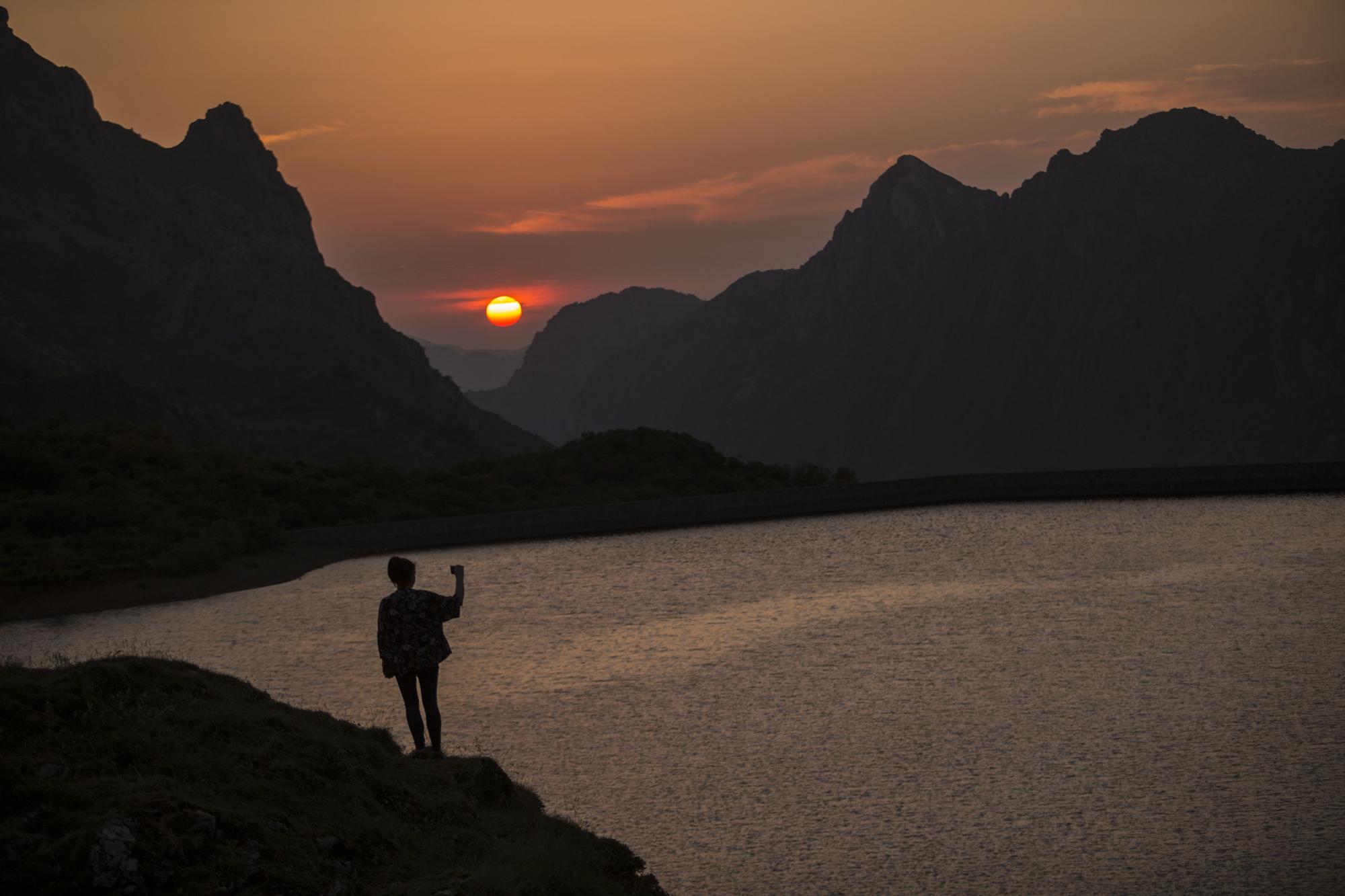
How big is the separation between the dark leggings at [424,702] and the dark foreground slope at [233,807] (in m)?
0.53

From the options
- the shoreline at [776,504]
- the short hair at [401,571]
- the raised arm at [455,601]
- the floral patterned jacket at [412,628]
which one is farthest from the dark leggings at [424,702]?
the shoreline at [776,504]

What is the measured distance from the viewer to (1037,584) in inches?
2051

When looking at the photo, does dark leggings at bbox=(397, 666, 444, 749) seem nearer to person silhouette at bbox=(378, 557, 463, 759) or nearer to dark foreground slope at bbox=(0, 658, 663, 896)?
person silhouette at bbox=(378, 557, 463, 759)

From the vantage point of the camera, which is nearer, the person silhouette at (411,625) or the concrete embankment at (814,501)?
the person silhouette at (411,625)

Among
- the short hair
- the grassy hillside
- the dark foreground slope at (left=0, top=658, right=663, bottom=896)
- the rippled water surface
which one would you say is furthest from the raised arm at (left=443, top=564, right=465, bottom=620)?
the grassy hillside

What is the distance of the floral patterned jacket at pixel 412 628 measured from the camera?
1720 cm

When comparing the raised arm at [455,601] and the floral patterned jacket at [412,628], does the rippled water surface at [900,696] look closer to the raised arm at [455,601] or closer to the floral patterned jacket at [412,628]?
the floral patterned jacket at [412,628]

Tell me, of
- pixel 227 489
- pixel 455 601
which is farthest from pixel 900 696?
pixel 227 489

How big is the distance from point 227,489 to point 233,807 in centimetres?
8791

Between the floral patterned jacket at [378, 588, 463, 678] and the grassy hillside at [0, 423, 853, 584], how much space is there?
55.5m

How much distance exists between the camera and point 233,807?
44.0 ft

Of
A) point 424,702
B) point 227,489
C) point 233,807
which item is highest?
point 227,489

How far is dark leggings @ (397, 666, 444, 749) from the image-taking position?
17.6 m

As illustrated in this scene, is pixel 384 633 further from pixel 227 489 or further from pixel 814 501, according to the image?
pixel 227 489
